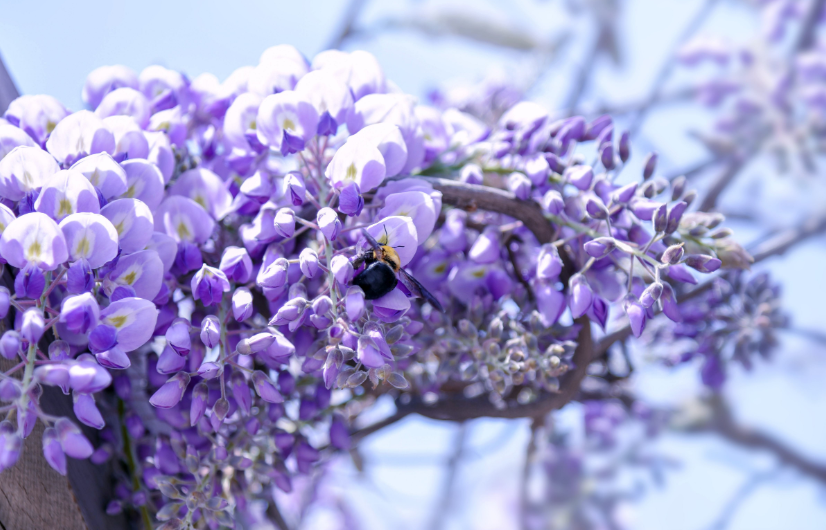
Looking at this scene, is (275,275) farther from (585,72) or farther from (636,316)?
(585,72)

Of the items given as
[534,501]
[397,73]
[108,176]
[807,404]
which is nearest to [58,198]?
[108,176]

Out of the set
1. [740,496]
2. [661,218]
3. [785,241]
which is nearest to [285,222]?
[661,218]

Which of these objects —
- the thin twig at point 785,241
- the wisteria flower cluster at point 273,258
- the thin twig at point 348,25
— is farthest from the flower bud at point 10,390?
the thin twig at point 348,25

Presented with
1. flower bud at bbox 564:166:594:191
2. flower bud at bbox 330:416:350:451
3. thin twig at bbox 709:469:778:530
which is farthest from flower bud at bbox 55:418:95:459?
thin twig at bbox 709:469:778:530

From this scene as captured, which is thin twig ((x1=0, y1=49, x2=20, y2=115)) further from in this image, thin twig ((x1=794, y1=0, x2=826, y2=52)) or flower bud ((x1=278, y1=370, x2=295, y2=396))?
thin twig ((x1=794, y1=0, x2=826, y2=52))

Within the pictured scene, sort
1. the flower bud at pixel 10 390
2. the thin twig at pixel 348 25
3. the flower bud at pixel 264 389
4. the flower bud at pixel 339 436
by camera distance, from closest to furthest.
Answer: the flower bud at pixel 10 390
the flower bud at pixel 264 389
the flower bud at pixel 339 436
the thin twig at pixel 348 25

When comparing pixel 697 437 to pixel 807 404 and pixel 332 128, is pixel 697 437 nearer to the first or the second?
pixel 807 404

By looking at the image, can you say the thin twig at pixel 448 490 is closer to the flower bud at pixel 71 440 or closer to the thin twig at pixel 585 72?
the thin twig at pixel 585 72

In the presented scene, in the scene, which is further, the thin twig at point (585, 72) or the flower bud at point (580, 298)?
the thin twig at point (585, 72)
